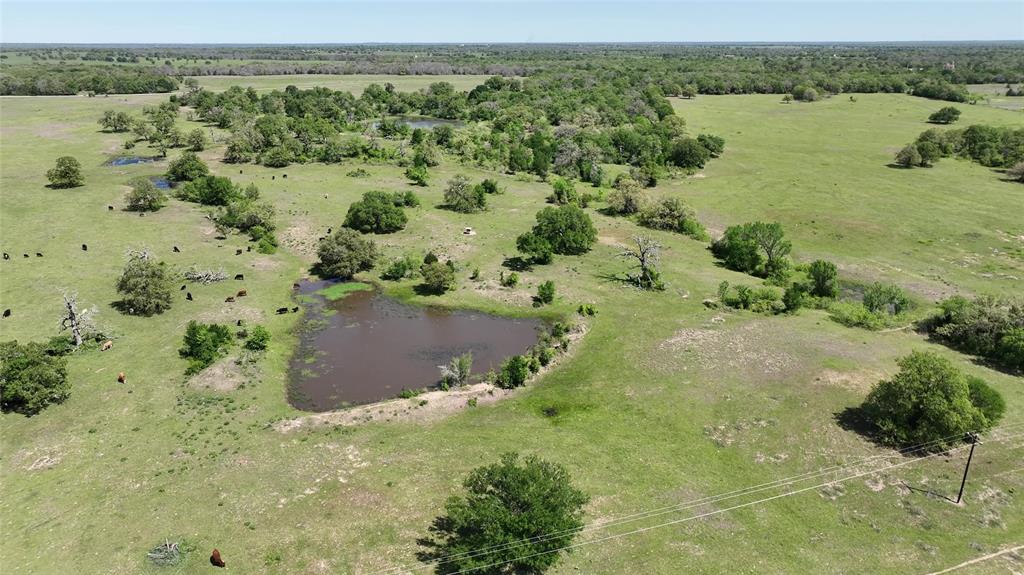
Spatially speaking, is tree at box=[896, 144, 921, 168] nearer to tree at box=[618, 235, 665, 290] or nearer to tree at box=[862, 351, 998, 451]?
tree at box=[618, 235, 665, 290]

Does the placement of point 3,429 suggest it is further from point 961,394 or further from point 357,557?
point 961,394

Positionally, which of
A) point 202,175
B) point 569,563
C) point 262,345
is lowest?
point 569,563

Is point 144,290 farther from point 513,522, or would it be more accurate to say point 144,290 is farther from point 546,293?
point 513,522

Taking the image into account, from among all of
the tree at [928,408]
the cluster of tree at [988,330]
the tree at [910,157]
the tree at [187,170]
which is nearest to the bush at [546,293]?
the tree at [928,408]

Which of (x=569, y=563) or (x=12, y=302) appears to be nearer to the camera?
(x=569, y=563)

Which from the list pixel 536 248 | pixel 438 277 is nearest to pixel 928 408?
pixel 536 248

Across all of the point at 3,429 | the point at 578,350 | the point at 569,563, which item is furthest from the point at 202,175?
the point at 569,563
